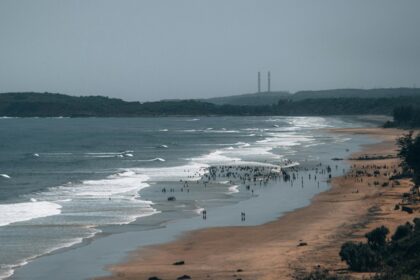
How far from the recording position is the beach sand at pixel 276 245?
109 feet

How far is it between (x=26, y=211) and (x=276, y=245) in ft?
60.9

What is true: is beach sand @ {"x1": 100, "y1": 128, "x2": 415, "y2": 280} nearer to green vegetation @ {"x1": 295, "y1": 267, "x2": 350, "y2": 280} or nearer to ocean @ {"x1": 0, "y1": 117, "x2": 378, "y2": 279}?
green vegetation @ {"x1": 295, "y1": 267, "x2": 350, "y2": 280}

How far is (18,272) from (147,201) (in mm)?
23003

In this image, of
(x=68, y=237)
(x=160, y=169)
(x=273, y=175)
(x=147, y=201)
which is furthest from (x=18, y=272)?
(x=160, y=169)

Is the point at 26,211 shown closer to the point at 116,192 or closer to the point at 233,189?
the point at 116,192

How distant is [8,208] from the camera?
52.4 metres

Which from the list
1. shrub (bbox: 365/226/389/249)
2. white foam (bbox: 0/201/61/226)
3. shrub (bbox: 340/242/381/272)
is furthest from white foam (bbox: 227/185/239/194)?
shrub (bbox: 340/242/381/272)

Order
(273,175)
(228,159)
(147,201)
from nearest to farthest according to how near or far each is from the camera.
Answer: (147,201) → (273,175) → (228,159)

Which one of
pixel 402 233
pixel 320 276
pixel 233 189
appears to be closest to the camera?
pixel 320 276

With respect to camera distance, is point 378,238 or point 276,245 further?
point 276,245

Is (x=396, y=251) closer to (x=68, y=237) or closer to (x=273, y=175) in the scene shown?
(x=68, y=237)

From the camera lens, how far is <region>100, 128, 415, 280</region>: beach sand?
33.2m

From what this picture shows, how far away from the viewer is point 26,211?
5078 cm

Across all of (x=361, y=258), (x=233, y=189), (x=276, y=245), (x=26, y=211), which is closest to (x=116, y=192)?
(x=233, y=189)
